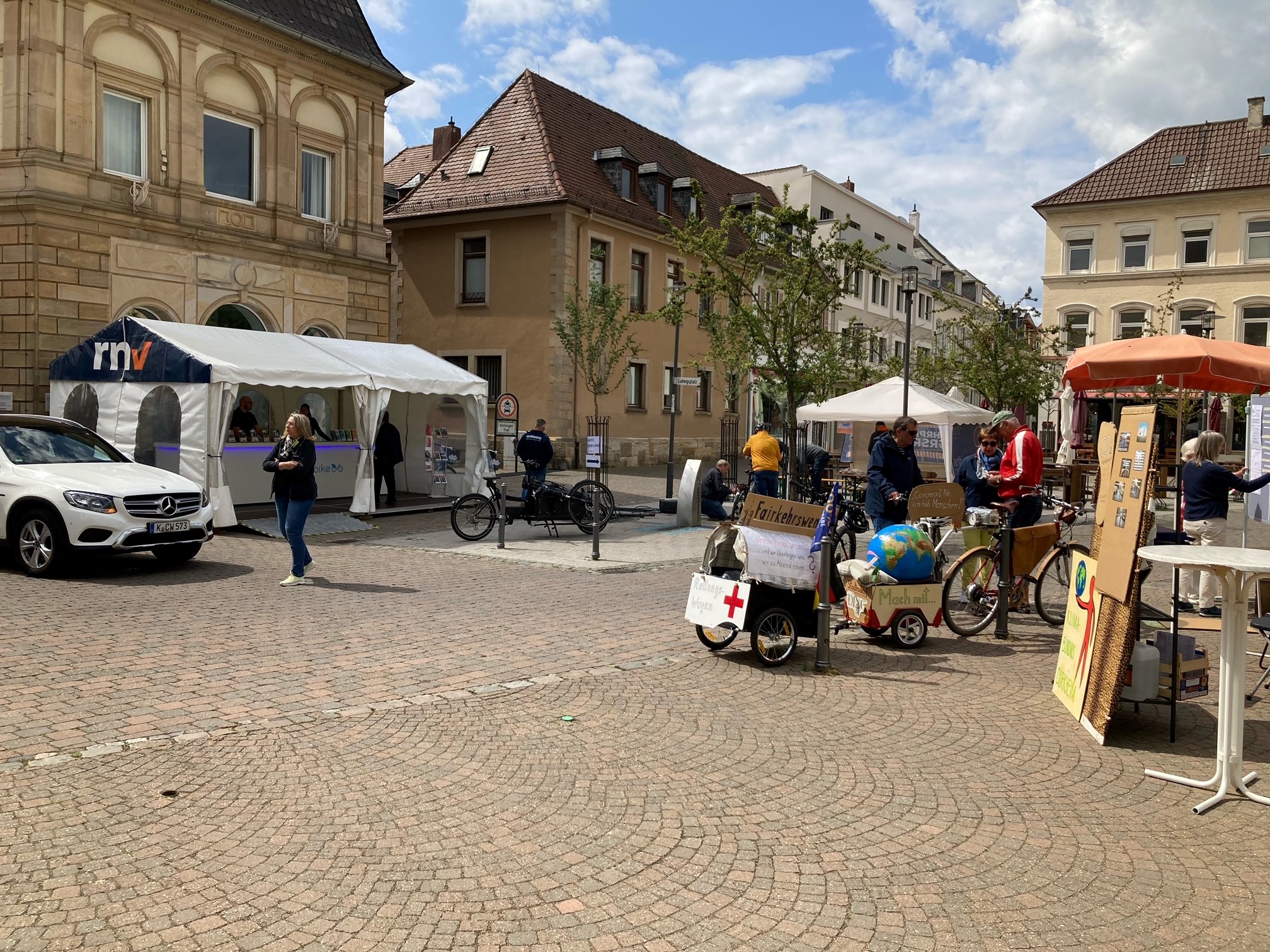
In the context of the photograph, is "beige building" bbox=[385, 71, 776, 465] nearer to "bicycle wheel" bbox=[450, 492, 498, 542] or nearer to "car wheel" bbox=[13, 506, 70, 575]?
"bicycle wheel" bbox=[450, 492, 498, 542]

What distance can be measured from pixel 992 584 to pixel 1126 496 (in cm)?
322

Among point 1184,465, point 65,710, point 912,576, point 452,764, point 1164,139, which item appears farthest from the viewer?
point 1164,139

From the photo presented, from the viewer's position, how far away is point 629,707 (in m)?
6.36

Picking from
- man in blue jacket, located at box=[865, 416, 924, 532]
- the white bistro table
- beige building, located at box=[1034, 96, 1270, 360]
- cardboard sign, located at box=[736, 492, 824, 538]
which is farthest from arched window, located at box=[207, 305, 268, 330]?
beige building, located at box=[1034, 96, 1270, 360]

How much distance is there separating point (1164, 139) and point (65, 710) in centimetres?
5101

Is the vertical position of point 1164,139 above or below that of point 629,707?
above

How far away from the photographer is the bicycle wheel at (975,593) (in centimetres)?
889

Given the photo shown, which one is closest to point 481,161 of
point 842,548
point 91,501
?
point 91,501

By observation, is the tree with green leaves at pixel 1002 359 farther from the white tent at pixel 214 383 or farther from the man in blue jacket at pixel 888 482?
the man in blue jacket at pixel 888 482

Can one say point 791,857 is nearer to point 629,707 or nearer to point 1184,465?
point 629,707

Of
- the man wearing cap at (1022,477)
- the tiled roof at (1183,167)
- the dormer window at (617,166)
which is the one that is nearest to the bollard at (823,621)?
the man wearing cap at (1022,477)

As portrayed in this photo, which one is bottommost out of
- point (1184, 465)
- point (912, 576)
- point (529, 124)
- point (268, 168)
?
point (912, 576)

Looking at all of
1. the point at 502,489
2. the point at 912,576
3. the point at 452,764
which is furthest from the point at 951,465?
the point at 452,764

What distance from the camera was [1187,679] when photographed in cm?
614
